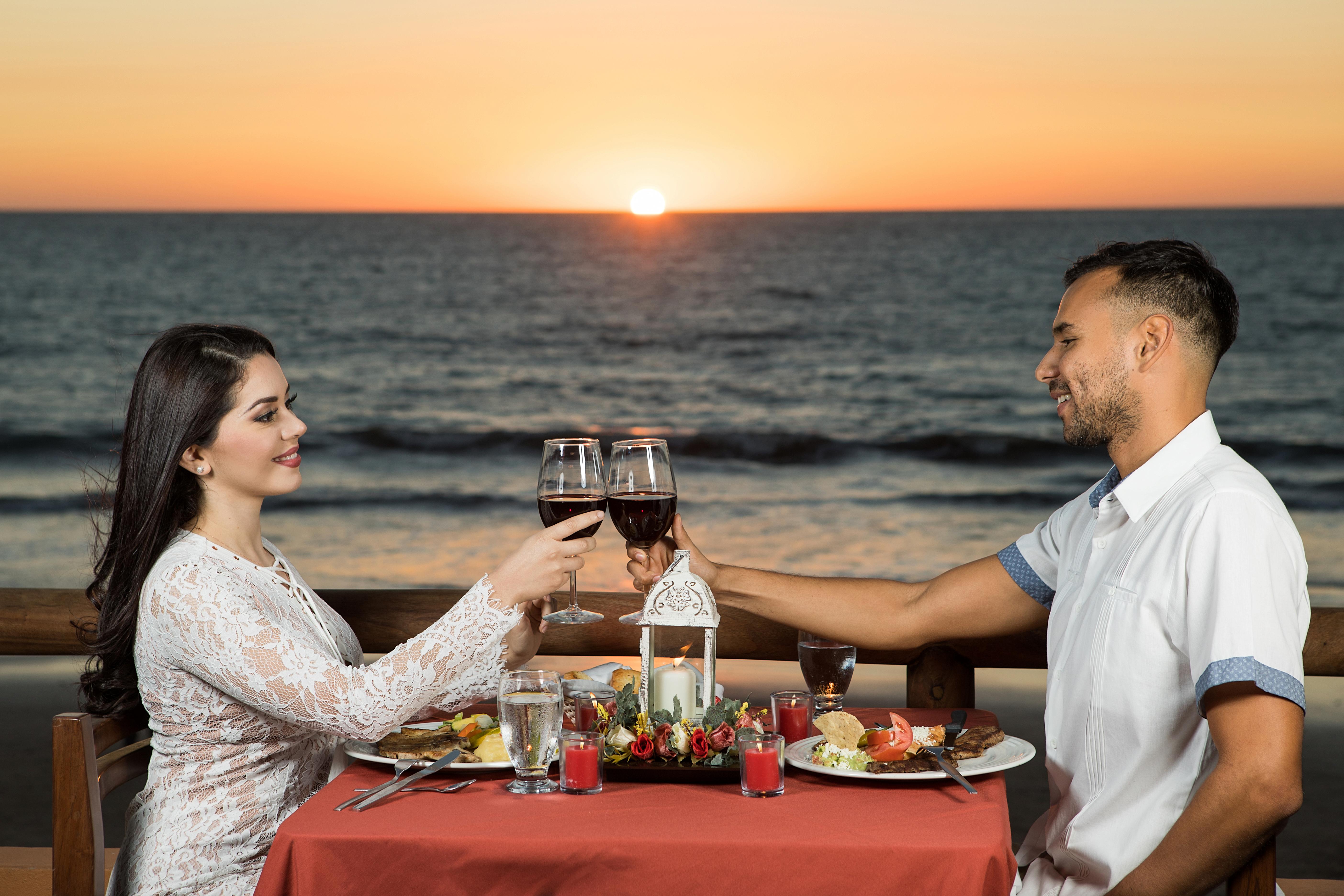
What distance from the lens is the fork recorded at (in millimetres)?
1525

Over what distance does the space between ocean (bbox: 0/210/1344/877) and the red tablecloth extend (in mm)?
1307

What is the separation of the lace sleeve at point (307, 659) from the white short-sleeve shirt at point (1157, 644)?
947 millimetres

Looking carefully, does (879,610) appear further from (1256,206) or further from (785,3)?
(1256,206)

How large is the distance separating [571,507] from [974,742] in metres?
0.70

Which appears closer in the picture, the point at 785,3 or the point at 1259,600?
the point at 1259,600

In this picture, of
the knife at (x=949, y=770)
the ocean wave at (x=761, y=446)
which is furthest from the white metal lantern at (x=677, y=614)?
the ocean wave at (x=761, y=446)

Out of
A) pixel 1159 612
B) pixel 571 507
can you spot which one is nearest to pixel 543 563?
pixel 571 507

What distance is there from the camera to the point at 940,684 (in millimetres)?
2365

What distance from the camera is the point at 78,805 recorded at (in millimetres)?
1759

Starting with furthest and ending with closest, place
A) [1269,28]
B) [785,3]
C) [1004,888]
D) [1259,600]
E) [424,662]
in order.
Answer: [785,3] < [1269,28] < [424,662] < [1259,600] < [1004,888]

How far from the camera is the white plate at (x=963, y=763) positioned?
62.2 inches

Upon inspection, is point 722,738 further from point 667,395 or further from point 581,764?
point 667,395

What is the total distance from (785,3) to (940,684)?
51.0 feet

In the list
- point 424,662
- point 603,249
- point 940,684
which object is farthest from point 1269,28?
point 603,249
